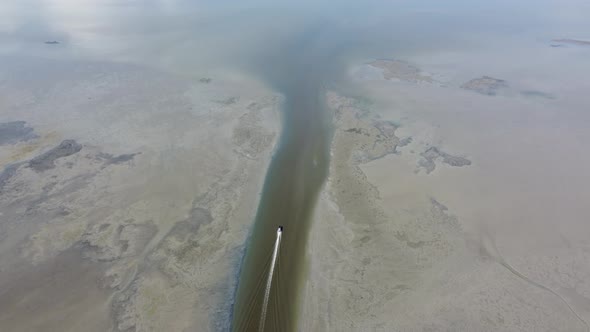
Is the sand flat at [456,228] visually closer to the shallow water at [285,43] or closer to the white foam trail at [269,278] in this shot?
the shallow water at [285,43]

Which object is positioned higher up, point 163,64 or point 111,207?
point 163,64

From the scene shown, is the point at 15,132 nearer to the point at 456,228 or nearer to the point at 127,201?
the point at 127,201

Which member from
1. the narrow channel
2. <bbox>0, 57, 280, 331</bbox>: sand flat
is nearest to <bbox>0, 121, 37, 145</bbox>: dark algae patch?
<bbox>0, 57, 280, 331</bbox>: sand flat

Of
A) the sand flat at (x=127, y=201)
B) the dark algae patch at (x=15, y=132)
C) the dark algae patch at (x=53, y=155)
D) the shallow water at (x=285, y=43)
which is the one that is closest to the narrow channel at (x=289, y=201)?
the shallow water at (x=285, y=43)

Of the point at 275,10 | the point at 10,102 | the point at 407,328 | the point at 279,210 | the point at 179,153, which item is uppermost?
the point at 275,10

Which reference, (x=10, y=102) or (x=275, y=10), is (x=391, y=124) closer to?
(x=10, y=102)

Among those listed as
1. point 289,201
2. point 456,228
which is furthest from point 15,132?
point 456,228

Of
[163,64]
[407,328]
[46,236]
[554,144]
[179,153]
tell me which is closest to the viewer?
[407,328]

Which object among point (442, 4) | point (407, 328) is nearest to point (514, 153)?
point (407, 328)

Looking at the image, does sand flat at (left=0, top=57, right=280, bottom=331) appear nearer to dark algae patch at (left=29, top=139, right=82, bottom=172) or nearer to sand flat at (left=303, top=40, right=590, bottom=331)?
dark algae patch at (left=29, top=139, right=82, bottom=172)
